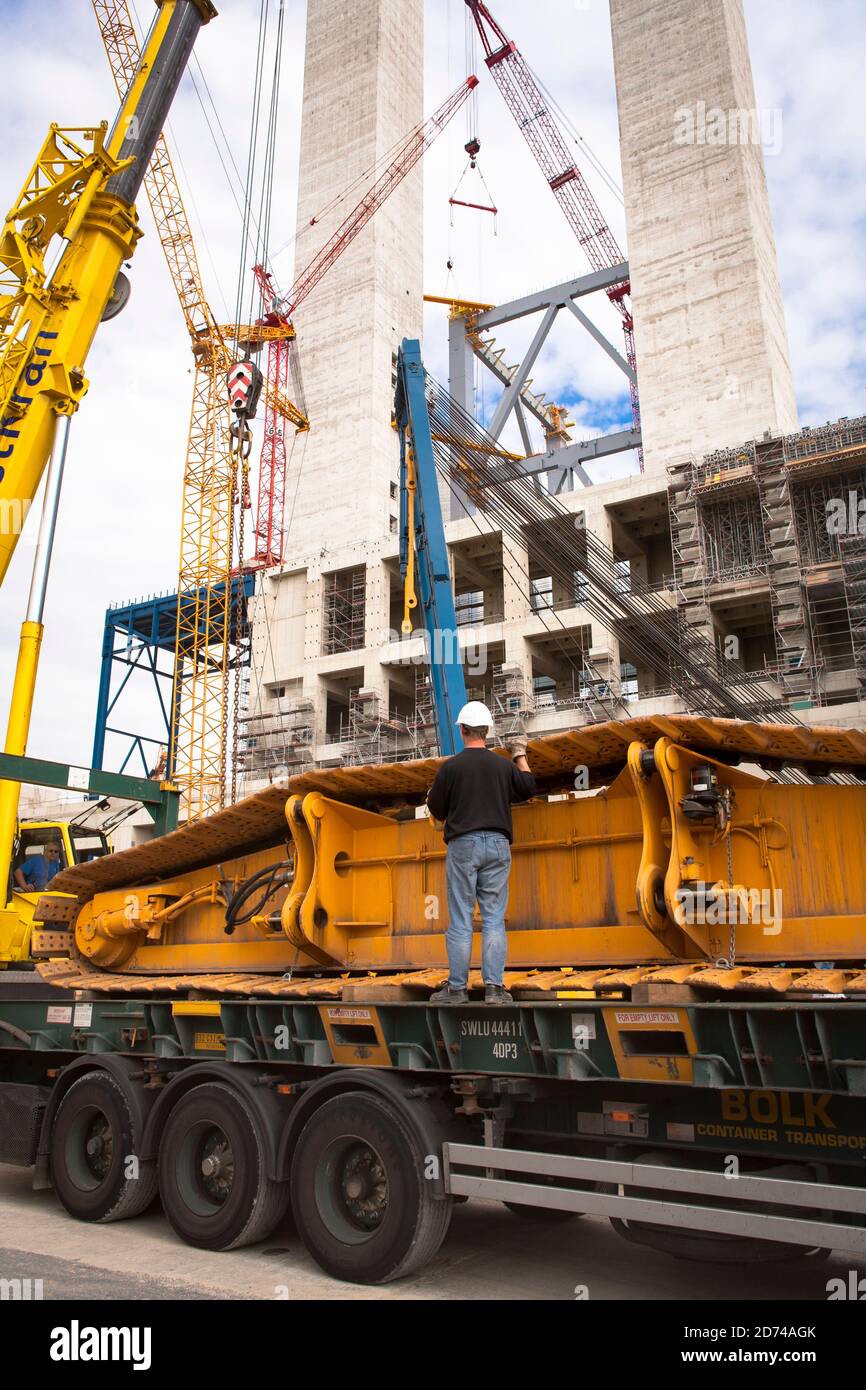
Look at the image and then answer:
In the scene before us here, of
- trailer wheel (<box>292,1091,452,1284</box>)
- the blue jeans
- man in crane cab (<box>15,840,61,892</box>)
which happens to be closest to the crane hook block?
man in crane cab (<box>15,840,61,892</box>)

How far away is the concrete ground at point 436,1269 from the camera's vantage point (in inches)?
238

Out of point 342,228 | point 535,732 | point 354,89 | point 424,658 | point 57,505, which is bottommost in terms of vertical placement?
point 57,505

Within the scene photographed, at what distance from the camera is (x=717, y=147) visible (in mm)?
38875

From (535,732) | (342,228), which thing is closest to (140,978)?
(535,732)

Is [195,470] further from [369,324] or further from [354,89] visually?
[354,89]

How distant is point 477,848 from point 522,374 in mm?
45975

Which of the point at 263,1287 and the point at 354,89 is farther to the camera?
the point at 354,89

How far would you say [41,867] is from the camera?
40.1 feet

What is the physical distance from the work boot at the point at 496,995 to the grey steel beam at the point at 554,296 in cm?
4664

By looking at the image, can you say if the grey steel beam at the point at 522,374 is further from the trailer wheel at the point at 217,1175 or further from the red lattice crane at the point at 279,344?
the trailer wheel at the point at 217,1175

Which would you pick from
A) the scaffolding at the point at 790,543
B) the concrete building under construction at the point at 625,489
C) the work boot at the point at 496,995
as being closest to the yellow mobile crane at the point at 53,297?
the work boot at the point at 496,995

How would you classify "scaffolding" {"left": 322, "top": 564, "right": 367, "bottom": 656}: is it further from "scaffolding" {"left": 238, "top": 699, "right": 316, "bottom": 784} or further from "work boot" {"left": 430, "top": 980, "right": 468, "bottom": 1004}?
"work boot" {"left": 430, "top": 980, "right": 468, "bottom": 1004}

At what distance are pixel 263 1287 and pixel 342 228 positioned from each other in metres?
52.3

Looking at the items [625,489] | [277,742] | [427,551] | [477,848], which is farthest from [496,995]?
[277,742]
